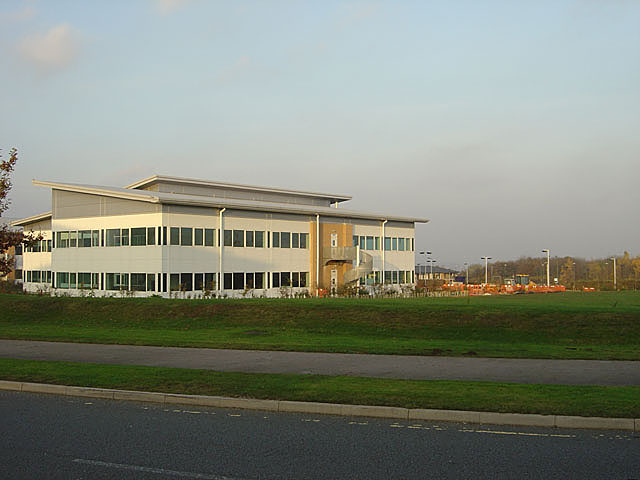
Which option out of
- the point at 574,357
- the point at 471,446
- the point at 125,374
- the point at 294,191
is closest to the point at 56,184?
the point at 294,191

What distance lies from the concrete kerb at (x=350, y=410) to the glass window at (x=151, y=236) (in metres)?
29.9

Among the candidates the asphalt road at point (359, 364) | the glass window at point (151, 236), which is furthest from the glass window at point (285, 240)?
the asphalt road at point (359, 364)

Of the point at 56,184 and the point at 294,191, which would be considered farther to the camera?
the point at 294,191

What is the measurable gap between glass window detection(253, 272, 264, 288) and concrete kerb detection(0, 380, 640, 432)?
34176 millimetres

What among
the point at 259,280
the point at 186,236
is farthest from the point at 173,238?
the point at 259,280

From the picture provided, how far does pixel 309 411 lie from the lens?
10203 millimetres

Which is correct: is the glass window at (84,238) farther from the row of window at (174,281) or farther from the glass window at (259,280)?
the glass window at (259,280)

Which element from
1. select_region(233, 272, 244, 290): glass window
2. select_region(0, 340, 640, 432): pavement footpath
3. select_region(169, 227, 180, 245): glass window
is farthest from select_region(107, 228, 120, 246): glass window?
select_region(0, 340, 640, 432): pavement footpath

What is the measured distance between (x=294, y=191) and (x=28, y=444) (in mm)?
52598

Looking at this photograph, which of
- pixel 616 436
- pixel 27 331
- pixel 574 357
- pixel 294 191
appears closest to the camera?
pixel 616 436

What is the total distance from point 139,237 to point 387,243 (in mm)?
24037

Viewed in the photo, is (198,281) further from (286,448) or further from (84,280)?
(286,448)

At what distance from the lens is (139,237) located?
42.6 m

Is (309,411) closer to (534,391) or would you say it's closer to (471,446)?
(471,446)
